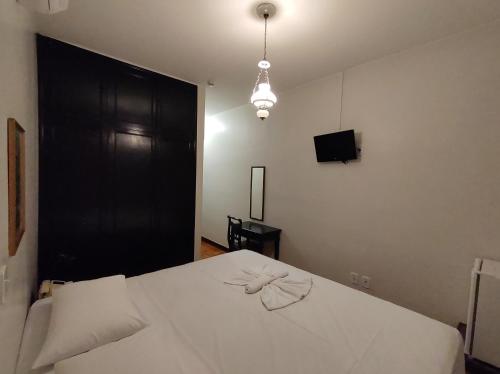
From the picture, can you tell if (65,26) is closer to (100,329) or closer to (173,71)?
(173,71)

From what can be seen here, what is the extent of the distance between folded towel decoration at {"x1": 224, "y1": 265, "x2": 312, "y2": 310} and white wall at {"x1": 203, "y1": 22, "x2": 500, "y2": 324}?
3.57 feet

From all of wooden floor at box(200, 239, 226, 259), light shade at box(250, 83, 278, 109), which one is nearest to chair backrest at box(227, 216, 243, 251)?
wooden floor at box(200, 239, 226, 259)

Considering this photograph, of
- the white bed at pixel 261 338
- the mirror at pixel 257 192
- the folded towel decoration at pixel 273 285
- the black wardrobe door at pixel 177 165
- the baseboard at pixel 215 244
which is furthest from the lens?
the baseboard at pixel 215 244

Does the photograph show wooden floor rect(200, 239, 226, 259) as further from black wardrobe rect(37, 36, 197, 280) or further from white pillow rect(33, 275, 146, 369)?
white pillow rect(33, 275, 146, 369)

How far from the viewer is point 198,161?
3.29 m

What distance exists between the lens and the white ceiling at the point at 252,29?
1.74 metres

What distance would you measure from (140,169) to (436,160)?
9.94ft

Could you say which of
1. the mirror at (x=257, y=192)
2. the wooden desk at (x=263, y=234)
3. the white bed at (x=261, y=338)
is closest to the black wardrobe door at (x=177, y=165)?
the wooden desk at (x=263, y=234)

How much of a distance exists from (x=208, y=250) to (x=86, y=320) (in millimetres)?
3451

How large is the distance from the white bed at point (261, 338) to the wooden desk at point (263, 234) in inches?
60.2

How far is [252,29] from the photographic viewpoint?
6.61 feet

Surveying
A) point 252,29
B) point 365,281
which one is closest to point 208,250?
point 365,281

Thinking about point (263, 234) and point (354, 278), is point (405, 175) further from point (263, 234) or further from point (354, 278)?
point (263, 234)

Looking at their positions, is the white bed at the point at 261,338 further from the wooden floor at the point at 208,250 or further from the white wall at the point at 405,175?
the wooden floor at the point at 208,250
